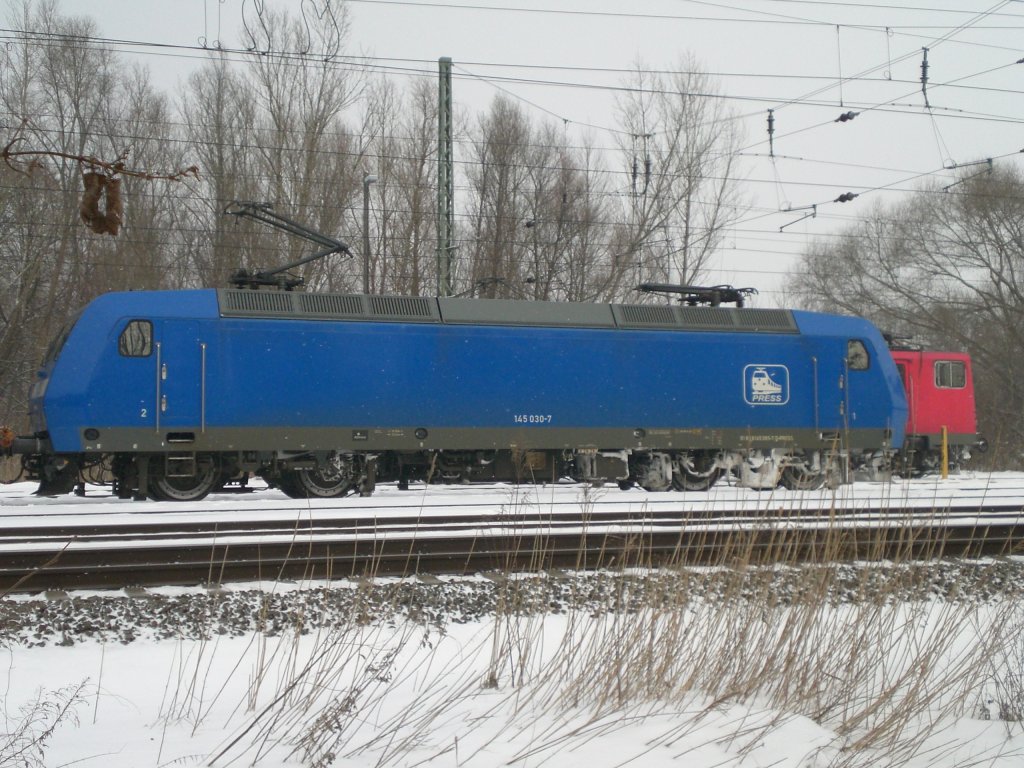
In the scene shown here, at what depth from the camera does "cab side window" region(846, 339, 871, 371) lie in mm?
16922

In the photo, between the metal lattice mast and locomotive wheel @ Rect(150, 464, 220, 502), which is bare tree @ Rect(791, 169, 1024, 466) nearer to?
the metal lattice mast

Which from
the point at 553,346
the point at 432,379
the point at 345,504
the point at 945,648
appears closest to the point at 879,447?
the point at 553,346

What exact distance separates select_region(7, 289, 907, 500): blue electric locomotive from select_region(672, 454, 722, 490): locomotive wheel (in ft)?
0.09

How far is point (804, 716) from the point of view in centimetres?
494

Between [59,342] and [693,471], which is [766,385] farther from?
[59,342]

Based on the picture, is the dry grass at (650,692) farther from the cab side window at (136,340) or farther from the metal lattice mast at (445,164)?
the metal lattice mast at (445,164)

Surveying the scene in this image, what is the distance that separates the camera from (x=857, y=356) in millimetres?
17016

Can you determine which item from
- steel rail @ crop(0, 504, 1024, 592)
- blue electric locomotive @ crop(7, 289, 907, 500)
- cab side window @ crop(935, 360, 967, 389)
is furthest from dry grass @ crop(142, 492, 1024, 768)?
cab side window @ crop(935, 360, 967, 389)

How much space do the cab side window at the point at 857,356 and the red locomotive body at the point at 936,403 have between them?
5216mm

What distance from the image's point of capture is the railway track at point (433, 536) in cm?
632

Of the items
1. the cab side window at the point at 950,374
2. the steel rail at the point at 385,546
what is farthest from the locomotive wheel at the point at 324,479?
the cab side window at the point at 950,374

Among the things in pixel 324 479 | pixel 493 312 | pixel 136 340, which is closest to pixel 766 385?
pixel 493 312

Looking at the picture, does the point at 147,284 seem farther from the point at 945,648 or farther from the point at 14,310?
the point at 945,648

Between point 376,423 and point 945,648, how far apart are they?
10.2m
